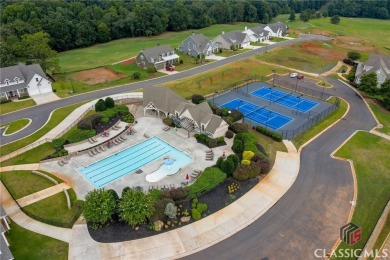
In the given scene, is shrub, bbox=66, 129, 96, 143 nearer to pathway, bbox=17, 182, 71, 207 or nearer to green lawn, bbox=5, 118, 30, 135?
pathway, bbox=17, 182, 71, 207

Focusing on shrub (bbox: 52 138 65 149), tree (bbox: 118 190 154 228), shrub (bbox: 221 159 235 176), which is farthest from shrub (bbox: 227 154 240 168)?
shrub (bbox: 52 138 65 149)

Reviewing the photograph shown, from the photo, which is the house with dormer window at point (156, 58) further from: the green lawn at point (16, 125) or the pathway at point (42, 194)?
the pathway at point (42, 194)

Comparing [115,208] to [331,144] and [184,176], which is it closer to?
[184,176]

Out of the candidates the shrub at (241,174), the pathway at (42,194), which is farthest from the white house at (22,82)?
the shrub at (241,174)

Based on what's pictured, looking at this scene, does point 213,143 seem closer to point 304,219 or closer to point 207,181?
point 207,181

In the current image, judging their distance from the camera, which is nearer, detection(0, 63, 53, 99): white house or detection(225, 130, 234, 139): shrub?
detection(225, 130, 234, 139): shrub

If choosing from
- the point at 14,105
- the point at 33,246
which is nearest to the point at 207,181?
the point at 33,246
